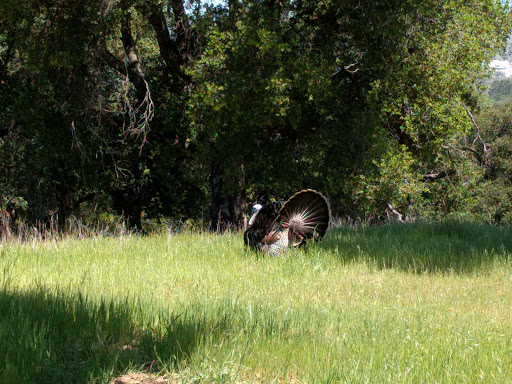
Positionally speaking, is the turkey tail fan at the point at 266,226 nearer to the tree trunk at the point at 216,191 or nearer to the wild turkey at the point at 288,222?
the wild turkey at the point at 288,222

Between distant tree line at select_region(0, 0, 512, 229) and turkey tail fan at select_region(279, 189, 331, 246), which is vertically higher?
distant tree line at select_region(0, 0, 512, 229)

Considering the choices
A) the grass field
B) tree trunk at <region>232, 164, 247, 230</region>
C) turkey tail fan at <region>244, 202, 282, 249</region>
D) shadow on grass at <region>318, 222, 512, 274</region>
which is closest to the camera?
the grass field

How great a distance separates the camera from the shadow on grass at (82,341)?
4.09 metres

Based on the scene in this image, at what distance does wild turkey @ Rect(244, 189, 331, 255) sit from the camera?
8.91 meters

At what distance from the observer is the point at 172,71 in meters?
17.4

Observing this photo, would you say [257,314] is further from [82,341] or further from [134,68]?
[134,68]

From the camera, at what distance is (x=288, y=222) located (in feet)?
29.9

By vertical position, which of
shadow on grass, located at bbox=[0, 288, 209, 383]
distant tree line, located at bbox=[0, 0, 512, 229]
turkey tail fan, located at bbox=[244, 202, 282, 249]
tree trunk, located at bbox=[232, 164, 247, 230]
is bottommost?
tree trunk, located at bbox=[232, 164, 247, 230]

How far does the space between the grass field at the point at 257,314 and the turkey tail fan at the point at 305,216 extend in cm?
34

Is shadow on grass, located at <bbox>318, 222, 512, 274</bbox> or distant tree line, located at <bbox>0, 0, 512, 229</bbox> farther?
distant tree line, located at <bbox>0, 0, 512, 229</bbox>

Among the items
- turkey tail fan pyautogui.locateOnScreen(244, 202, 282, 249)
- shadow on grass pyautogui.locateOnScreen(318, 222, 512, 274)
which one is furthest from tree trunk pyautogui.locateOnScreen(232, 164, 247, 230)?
turkey tail fan pyautogui.locateOnScreen(244, 202, 282, 249)

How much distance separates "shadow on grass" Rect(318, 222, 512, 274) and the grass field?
49mm

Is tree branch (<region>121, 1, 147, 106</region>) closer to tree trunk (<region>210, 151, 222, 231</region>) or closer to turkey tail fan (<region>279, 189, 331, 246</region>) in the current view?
tree trunk (<region>210, 151, 222, 231</region>)

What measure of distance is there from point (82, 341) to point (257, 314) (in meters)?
1.66
